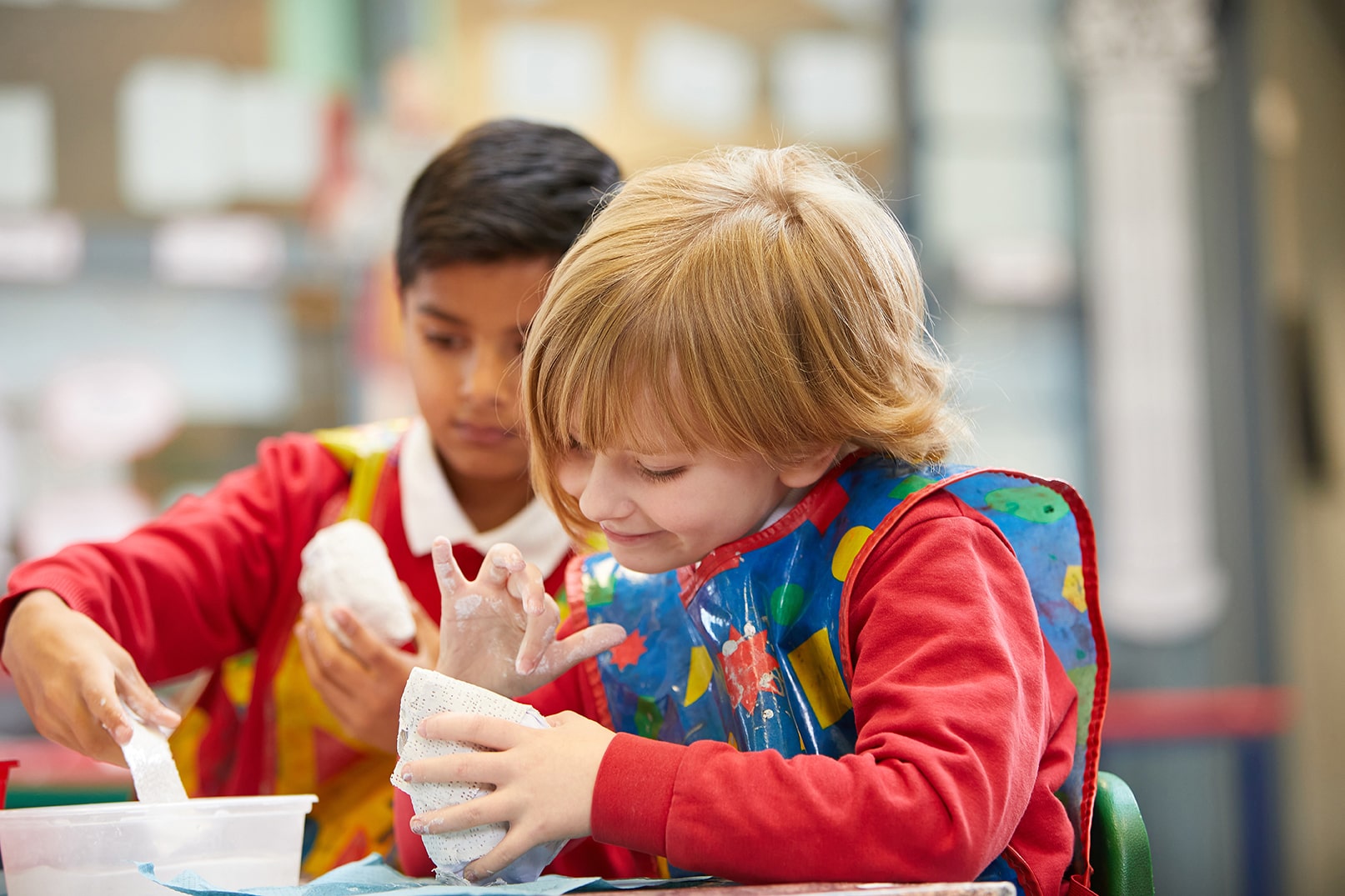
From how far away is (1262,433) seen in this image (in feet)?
9.44

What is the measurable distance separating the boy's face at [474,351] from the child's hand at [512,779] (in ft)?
1.32

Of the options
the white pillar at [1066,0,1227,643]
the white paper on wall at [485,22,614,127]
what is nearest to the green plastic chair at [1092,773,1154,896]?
the white pillar at [1066,0,1227,643]

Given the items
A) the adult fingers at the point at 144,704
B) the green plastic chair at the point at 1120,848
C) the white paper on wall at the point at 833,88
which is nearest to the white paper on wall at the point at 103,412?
the white paper on wall at the point at 833,88

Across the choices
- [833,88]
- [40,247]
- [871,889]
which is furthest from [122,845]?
[833,88]

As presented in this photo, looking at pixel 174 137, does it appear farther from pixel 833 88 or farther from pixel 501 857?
pixel 501 857

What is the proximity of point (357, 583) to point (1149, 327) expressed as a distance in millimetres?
2385

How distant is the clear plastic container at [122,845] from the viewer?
65 cm

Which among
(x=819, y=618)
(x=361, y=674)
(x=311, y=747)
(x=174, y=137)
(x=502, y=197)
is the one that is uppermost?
(x=174, y=137)

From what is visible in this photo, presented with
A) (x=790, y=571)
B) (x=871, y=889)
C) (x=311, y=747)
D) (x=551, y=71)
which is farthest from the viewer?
(x=551, y=71)

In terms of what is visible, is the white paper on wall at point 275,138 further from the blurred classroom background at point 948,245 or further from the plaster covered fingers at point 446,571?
the plaster covered fingers at point 446,571

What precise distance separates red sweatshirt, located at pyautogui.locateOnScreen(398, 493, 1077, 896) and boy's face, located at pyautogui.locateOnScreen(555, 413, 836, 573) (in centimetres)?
10

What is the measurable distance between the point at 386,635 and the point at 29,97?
2.17 m

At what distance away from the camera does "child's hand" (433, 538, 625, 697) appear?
74cm

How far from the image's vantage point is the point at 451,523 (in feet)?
3.71
